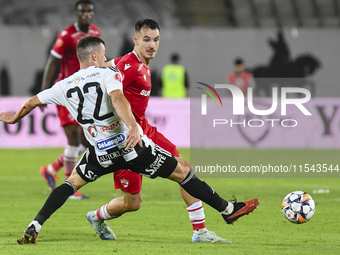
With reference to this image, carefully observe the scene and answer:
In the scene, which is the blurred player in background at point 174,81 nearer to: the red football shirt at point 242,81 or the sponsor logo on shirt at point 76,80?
the red football shirt at point 242,81

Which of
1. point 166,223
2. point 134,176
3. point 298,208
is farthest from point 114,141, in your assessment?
point 298,208

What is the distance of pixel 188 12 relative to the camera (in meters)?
23.3

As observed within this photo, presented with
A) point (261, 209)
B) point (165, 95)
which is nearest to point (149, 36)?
point (261, 209)

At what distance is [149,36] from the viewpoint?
216 inches

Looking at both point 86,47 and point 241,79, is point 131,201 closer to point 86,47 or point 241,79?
point 86,47

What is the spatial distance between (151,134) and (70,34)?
3.15m

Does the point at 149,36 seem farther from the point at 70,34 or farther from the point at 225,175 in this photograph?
the point at 225,175

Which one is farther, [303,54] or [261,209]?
[303,54]

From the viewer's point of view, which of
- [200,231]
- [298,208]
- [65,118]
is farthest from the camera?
[65,118]

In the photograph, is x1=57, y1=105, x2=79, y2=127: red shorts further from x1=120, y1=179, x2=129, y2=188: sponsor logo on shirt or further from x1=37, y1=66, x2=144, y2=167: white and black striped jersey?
x1=37, y1=66, x2=144, y2=167: white and black striped jersey

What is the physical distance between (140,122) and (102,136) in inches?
27.6

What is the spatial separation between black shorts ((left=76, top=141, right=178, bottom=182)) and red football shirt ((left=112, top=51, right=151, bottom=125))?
0.60m

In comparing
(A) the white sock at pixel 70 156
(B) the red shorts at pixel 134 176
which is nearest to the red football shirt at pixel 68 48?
(A) the white sock at pixel 70 156

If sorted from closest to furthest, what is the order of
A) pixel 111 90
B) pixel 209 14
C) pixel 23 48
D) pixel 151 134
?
pixel 111 90
pixel 151 134
pixel 23 48
pixel 209 14
